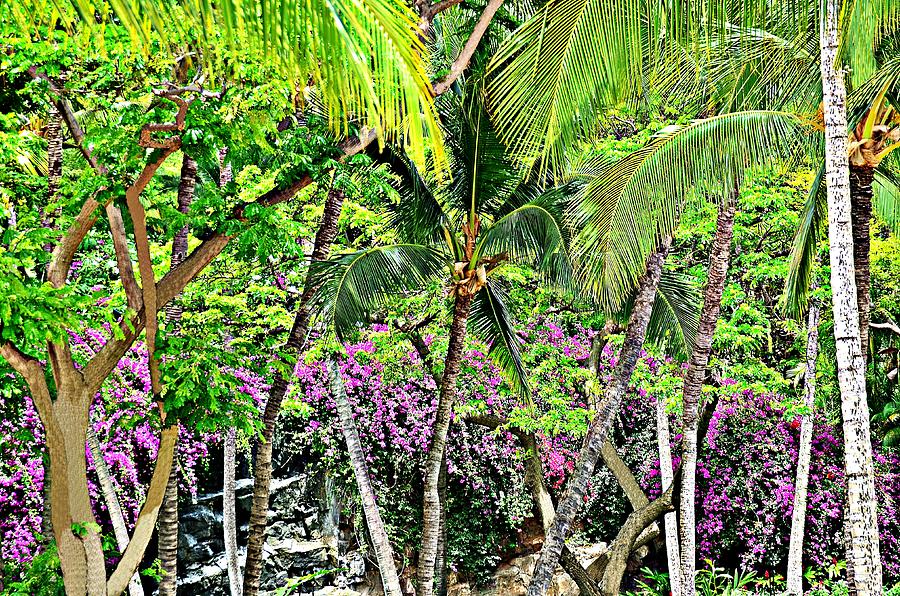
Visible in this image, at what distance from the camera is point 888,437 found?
11.7 m

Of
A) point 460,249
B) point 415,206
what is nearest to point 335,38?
point 415,206

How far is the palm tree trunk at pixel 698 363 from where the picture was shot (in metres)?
7.92

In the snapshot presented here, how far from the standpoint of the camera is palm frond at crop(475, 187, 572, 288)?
7590 mm

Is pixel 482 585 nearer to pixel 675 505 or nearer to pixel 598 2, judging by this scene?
pixel 675 505

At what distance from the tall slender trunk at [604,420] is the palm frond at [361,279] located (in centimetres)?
218

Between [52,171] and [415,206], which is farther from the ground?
[52,171]

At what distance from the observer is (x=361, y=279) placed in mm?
7582

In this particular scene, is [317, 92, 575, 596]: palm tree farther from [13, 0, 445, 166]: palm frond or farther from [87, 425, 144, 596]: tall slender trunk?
[13, 0, 445, 166]: palm frond

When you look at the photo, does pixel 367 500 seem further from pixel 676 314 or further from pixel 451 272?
pixel 676 314

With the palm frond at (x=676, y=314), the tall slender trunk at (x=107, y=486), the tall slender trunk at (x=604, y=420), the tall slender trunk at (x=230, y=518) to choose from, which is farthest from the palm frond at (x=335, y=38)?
the tall slender trunk at (x=230, y=518)

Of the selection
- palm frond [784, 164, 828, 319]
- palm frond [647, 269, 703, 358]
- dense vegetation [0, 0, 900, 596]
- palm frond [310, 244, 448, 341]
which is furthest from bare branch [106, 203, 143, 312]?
palm frond [647, 269, 703, 358]

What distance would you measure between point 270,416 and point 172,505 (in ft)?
3.98

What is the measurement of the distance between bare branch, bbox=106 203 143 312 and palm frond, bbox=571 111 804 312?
3.35m

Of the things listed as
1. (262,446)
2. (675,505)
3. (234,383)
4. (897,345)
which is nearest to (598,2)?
(234,383)
